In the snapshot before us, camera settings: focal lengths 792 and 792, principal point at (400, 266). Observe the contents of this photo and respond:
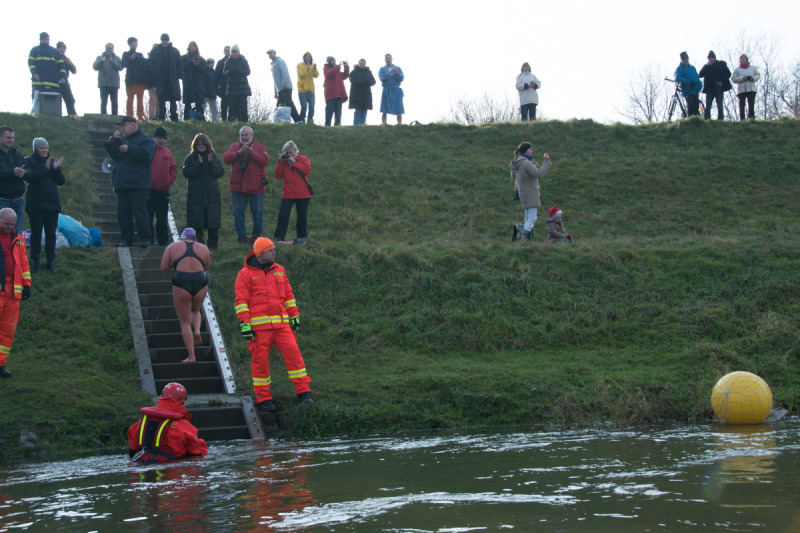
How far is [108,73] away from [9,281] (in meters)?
12.8

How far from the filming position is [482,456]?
317 inches

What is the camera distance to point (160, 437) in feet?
27.8

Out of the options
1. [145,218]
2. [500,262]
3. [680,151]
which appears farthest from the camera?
[680,151]

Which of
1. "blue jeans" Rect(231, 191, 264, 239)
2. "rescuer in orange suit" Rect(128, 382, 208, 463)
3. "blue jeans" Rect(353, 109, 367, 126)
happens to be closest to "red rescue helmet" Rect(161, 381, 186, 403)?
"rescuer in orange suit" Rect(128, 382, 208, 463)

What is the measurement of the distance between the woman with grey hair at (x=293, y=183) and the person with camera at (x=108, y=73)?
29.0 ft

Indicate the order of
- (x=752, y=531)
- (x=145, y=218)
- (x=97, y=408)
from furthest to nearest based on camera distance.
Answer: (x=145, y=218), (x=97, y=408), (x=752, y=531)

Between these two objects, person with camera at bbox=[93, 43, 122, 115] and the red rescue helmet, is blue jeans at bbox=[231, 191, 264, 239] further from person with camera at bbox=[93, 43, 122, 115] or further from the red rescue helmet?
person with camera at bbox=[93, 43, 122, 115]

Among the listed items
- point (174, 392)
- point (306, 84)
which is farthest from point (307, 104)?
point (174, 392)

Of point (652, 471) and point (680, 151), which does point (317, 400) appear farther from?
point (680, 151)

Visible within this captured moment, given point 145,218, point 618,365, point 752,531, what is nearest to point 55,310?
point 145,218

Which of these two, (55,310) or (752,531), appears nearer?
(752,531)

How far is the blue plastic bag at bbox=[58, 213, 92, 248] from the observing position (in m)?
15.2

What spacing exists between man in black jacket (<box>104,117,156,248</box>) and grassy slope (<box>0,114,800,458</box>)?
115 cm

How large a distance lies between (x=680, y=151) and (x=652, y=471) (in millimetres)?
18569
